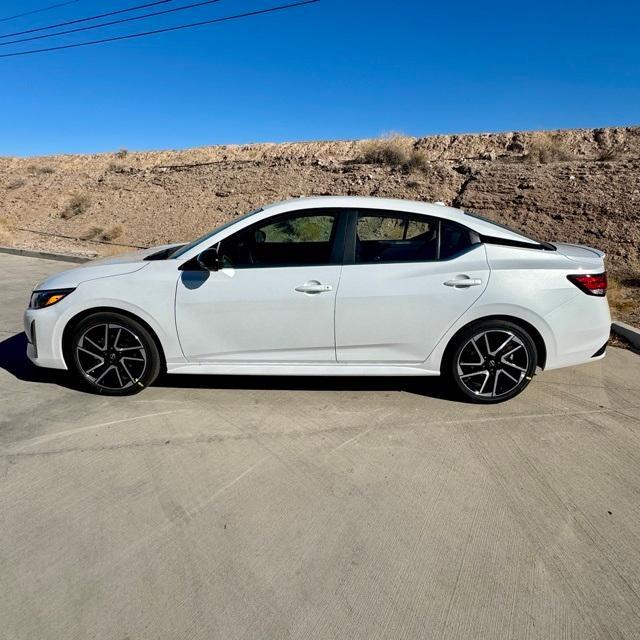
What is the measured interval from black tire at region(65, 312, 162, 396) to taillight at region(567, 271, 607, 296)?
3.38m

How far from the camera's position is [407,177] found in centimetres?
1694

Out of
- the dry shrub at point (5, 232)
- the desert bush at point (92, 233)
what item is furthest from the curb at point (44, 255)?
the desert bush at point (92, 233)

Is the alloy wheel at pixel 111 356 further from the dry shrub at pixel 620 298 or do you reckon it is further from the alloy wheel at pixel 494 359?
the dry shrub at pixel 620 298

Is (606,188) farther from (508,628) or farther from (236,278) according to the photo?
(508,628)

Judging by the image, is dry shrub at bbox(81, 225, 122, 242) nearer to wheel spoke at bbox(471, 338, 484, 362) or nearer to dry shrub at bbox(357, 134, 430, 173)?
dry shrub at bbox(357, 134, 430, 173)

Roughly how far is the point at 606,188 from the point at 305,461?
41.5 ft

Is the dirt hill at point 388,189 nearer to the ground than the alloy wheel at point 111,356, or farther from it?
farther from it

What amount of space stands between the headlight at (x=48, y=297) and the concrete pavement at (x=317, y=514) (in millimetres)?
763

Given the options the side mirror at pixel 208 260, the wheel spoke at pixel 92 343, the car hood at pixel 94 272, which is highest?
the side mirror at pixel 208 260

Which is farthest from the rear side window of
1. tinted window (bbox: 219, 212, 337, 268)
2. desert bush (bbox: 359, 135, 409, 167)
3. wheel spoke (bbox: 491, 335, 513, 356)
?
desert bush (bbox: 359, 135, 409, 167)

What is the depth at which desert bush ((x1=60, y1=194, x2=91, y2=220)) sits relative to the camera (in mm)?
20297

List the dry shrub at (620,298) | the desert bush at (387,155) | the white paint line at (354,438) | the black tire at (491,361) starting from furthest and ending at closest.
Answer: the desert bush at (387,155) → the dry shrub at (620,298) → the black tire at (491,361) → the white paint line at (354,438)

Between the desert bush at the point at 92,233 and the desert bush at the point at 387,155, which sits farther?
the desert bush at the point at 387,155

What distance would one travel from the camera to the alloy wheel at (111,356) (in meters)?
4.27
